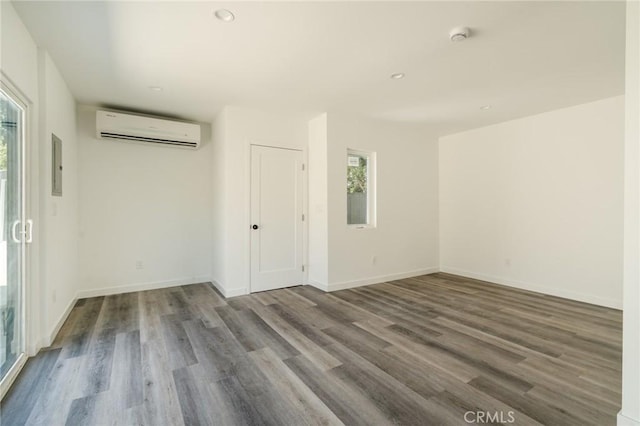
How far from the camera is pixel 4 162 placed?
2.12 meters

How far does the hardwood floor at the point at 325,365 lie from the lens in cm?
175

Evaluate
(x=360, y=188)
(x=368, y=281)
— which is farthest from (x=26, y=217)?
(x=368, y=281)

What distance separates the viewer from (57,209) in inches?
116

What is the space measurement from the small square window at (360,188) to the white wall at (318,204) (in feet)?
1.55

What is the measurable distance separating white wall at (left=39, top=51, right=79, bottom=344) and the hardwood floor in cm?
32

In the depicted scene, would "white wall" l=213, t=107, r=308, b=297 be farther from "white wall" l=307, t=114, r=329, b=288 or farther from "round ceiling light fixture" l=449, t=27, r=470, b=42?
"round ceiling light fixture" l=449, t=27, r=470, b=42

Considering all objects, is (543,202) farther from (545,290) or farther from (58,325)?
(58,325)

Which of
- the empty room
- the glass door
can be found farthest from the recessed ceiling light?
the glass door

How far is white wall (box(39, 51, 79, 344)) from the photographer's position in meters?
2.56

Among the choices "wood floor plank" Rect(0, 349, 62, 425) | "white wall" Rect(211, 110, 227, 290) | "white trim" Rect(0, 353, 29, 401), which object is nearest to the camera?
"wood floor plank" Rect(0, 349, 62, 425)

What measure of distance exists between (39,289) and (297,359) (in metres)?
2.28

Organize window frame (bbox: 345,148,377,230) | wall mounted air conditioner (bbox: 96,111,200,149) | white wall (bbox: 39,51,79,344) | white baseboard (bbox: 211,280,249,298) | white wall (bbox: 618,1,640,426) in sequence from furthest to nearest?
window frame (bbox: 345,148,377,230), white baseboard (bbox: 211,280,249,298), wall mounted air conditioner (bbox: 96,111,200,149), white wall (bbox: 39,51,79,344), white wall (bbox: 618,1,640,426)

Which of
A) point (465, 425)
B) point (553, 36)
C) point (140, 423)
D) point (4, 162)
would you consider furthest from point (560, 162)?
point (4, 162)

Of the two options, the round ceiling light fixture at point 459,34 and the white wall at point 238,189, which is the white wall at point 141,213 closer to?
the white wall at point 238,189
